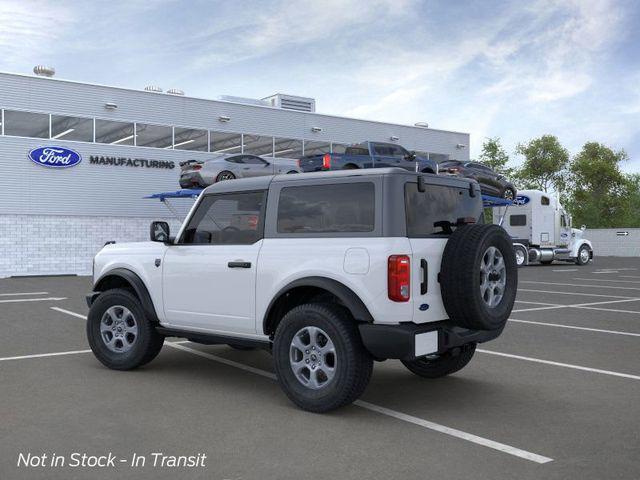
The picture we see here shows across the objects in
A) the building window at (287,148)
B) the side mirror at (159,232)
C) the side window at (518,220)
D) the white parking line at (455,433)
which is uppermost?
the building window at (287,148)

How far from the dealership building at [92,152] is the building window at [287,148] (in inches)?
2.7

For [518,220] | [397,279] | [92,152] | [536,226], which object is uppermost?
[92,152]

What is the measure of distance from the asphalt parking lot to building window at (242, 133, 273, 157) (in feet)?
76.9

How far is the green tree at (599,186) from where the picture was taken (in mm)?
64625

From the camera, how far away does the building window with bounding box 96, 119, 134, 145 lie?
90.5 ft

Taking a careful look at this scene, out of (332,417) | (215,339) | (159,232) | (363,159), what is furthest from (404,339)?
(363,159)

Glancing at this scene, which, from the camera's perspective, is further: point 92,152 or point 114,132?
point 114,132

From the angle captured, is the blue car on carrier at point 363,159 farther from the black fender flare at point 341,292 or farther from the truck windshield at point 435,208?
the black fender flare at point 341,292

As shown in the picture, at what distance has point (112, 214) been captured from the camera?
2805 cm

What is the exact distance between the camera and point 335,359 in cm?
512

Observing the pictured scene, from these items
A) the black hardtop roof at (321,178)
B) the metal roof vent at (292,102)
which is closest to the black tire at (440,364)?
the black hardtop roof at (321,178)

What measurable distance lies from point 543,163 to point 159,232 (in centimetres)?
6364

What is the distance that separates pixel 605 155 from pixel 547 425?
66.7 m

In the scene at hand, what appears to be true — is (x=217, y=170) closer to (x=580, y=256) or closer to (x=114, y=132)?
(x=114, y=132)
